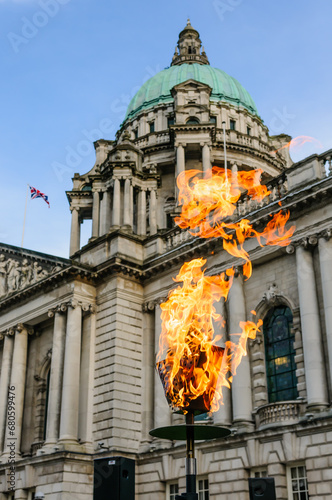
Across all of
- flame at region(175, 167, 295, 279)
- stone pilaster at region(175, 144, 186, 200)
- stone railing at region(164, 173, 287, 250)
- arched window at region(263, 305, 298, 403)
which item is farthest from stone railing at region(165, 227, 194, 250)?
stone pilaster at region(175, 144, 186, 200)

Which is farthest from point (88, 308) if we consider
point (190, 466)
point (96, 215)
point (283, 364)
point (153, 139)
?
point (153, 139)

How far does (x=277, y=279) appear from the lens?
955 inches

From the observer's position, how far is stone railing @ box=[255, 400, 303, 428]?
69.4 feet

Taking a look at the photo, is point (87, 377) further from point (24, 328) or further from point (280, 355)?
point (280, 355)

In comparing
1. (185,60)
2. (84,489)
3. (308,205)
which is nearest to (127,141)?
(308,205)

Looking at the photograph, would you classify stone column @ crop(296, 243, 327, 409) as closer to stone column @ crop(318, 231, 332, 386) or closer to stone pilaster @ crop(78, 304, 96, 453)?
stone column @ crop(318, 231, 332, 386)

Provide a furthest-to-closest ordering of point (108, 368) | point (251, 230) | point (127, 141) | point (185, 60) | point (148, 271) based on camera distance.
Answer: point (185, 60)
point (127, 141)
point (148, 271)
point (108, 368)
point (251, 230)

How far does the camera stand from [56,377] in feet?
91.6

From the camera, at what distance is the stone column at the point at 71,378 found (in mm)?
26312

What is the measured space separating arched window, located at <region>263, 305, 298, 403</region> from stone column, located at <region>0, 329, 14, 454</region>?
1447 cm

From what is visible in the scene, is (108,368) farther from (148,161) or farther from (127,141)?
(148,161)

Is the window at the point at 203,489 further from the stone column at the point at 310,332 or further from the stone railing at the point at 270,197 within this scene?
the stone railing at the point at 270,197

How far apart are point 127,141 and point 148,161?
36.3 feet

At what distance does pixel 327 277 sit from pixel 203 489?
9.47 metres
